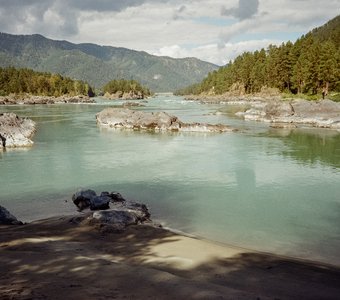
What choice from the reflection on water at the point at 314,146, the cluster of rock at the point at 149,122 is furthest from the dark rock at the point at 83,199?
the cluster of rock at the point at 149,122

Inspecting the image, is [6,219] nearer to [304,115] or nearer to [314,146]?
[314,146]

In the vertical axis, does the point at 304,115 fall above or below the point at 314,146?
above

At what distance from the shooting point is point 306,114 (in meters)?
72.0

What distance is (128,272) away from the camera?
11148 millimetres

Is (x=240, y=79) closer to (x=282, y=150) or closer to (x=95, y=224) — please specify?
(x=282, y=150)

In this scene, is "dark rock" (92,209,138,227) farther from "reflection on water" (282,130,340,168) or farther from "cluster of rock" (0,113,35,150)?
"cluster of rock" (0,113,35,150)

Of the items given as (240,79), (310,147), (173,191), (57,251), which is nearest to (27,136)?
(173,191)

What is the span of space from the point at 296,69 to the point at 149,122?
208 feet

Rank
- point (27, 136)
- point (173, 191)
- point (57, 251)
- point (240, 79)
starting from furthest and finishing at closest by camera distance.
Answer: point (240, 79), point (27, 136), point (173, 191), point (57, 251)

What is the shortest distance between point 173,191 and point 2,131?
30955 millimetres

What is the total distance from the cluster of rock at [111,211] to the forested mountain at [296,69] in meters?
86.7

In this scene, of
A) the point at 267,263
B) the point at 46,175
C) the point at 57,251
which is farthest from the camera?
the point at 46,175

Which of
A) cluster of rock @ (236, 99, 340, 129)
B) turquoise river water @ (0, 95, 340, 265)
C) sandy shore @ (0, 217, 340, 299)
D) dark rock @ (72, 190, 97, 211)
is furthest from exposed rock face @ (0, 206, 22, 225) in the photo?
cluster of rock @ (236, 99, 340, 129)

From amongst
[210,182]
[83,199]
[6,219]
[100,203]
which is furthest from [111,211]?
[210,182]
